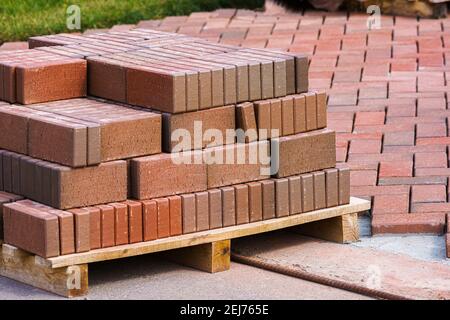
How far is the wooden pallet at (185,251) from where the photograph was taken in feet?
16.2

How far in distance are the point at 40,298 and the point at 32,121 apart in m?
0.71

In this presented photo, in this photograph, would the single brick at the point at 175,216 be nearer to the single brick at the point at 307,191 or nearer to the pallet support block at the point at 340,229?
the single brick at the point at 307,191

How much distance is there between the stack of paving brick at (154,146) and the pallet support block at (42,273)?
2.3 inches

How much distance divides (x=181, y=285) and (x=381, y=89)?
3389 mm

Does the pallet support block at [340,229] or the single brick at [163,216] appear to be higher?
the single brick at [163,216]

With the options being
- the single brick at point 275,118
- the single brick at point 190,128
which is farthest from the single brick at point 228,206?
the single brick at point 275,118

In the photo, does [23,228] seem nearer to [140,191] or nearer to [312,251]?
[140,191]

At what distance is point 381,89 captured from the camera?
8.12m

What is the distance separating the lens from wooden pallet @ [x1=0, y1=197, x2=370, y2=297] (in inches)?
194

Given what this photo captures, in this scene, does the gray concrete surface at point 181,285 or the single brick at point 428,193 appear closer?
the gray concrete surface at point 181,285

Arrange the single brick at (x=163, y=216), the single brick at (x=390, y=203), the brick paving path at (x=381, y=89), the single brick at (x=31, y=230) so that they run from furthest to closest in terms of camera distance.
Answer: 1. the brick paving path at (x=381, y=89)
2. the single brick at (x=390, y=203)
3. the single brick at (x=163, y=216)
4. the single brick at (x=31, y=230)

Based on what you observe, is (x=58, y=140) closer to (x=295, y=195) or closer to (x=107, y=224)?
(x=107, y=224)

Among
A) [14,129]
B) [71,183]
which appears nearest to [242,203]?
[71,183]

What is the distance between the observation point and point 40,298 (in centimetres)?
495
